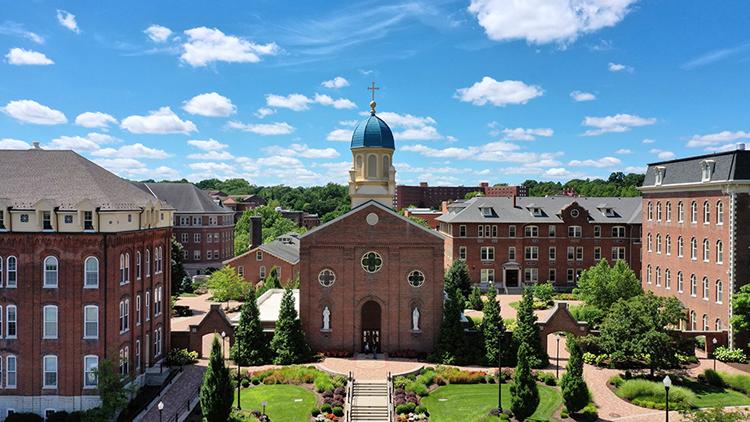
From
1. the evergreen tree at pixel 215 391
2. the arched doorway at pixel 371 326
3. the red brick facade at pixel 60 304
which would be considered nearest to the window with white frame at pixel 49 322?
the red brick facade at pixel 60 304

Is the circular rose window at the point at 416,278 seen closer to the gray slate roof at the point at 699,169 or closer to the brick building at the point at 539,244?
the gray slate roof at the point at 699,169

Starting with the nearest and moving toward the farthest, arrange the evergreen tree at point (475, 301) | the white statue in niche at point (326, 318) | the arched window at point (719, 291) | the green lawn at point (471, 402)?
the green lawn at point (471, 402) → the white statue in niche at point (326, 318) → the arched window at point (719, 291) → the evergreen tree at point (475, 301)

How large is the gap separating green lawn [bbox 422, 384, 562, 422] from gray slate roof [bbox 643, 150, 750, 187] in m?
20.5

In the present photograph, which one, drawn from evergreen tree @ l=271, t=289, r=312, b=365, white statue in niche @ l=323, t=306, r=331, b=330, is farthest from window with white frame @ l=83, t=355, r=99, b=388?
white statue in niche @ l=323, t=306, r=331, b=330

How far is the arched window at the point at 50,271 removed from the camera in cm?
2919

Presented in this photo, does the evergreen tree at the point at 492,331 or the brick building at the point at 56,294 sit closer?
the brick building at the point at 56,294

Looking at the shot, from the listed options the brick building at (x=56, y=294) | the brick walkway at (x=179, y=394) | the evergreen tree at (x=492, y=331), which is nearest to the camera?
the brick building at (x=56, y=294)

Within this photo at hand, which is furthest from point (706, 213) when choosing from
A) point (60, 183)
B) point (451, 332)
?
point (60, 183)

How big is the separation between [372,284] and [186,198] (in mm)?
54750

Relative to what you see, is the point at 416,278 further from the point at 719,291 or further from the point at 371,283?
the point at 719,291

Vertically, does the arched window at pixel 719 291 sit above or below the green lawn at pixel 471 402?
above

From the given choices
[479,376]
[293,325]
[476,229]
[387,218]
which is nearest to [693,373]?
[479,376]

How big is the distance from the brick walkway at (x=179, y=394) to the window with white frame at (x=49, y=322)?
6.52 m

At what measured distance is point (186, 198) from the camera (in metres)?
85.1
